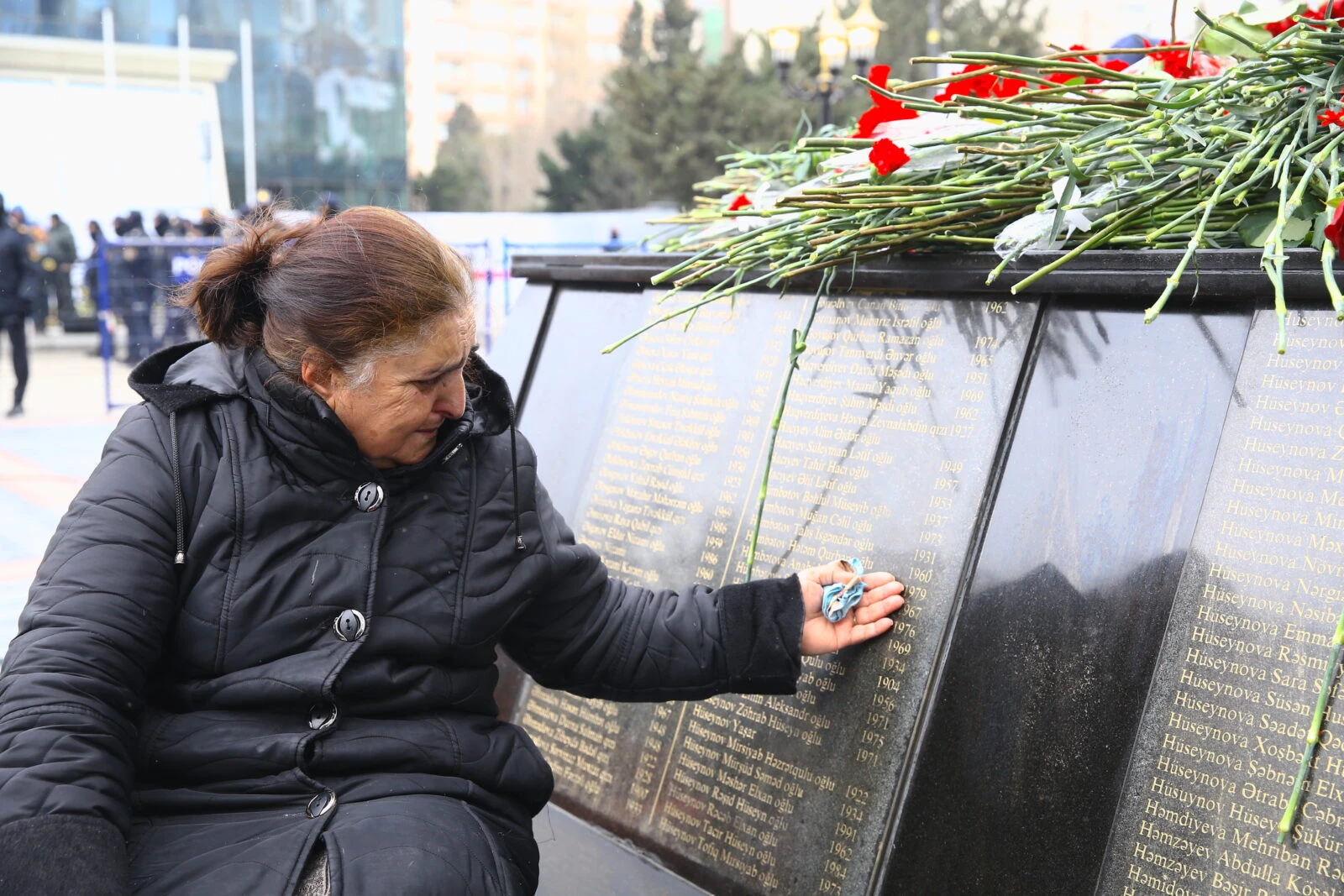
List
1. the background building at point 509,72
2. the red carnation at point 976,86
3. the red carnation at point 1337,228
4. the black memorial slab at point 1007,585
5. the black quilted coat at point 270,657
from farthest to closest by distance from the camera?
the background building at point 509,72
the red carnation at point 976,86
the black memorial slab at point 1007,585
the red carnation at point 1337,228
the black quilted coat at point 270,657

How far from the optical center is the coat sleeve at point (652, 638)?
2.34m

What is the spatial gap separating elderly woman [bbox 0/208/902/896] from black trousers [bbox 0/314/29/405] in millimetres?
9818

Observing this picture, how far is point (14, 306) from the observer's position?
35.3 ft

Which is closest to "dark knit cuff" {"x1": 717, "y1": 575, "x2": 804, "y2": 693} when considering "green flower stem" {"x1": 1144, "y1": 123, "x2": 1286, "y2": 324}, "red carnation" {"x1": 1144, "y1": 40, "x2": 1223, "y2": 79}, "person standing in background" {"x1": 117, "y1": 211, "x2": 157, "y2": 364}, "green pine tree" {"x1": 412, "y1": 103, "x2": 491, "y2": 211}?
"green flower stem" {"x1": 1144, "y1": 123, "x2": 1286, "y2": 324}

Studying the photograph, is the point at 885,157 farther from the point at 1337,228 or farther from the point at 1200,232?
the point at 1337,228

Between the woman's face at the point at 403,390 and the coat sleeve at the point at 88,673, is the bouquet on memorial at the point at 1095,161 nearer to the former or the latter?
the woman's face at the point at 403,390

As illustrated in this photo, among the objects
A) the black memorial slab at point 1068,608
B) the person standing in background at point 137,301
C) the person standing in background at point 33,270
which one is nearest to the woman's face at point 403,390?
A: the black memorial slab at point 1068,608

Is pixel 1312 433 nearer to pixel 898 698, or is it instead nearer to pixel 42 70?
pixel 898 698

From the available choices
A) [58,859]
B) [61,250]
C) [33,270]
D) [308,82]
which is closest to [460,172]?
[308,82]

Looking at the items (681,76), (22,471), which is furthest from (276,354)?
(681,76)

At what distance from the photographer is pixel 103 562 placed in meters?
1.84

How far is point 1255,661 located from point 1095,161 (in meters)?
0.98

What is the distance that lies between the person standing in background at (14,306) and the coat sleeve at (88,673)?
32.6ft

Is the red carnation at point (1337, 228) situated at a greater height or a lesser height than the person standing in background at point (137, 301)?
greater
